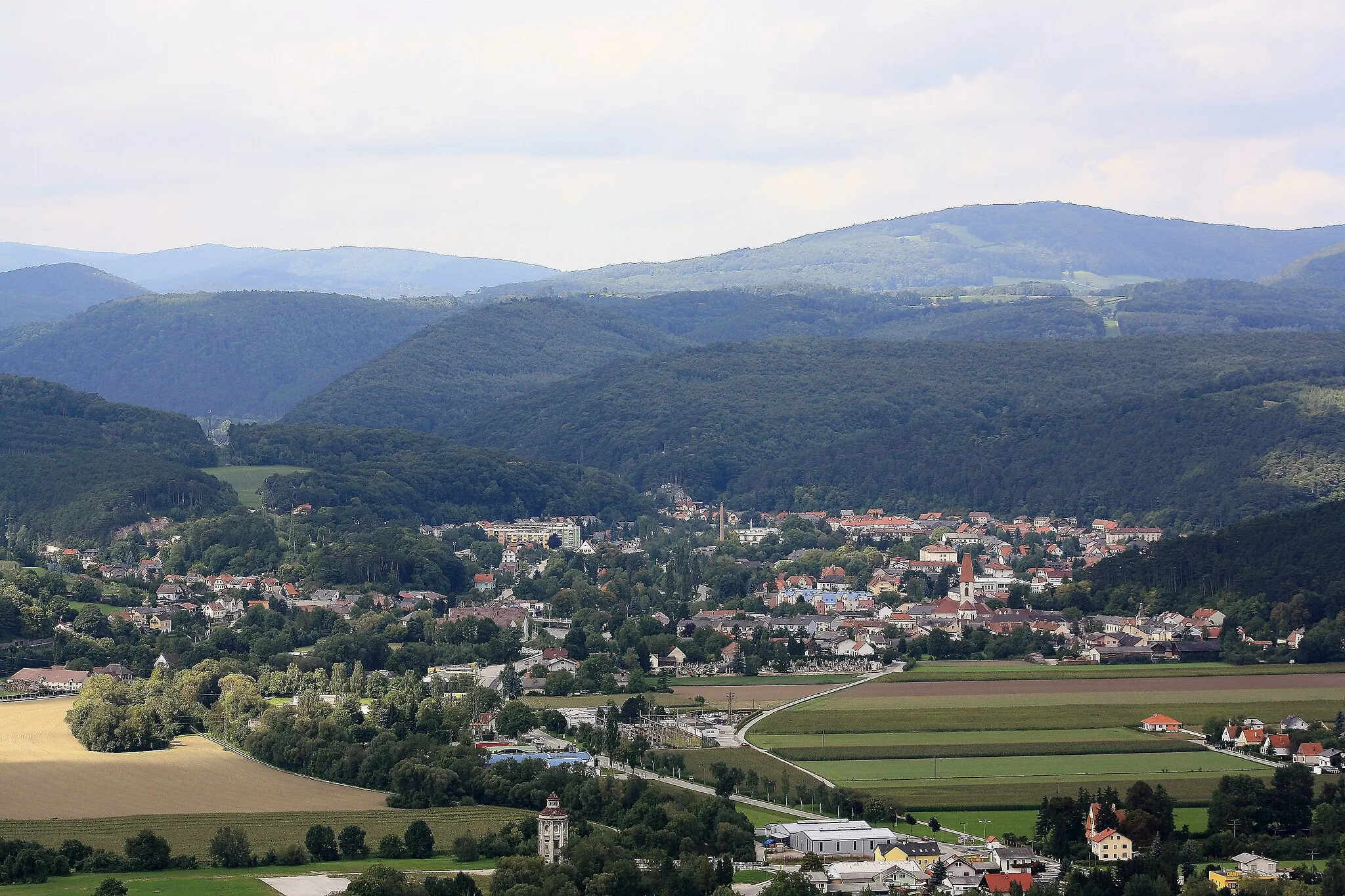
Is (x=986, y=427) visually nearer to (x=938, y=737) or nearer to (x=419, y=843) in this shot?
(x=938, y=737)

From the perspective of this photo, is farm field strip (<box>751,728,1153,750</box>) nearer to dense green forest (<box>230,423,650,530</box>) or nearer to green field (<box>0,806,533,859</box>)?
green field (<box>0,806,533,859</box>)

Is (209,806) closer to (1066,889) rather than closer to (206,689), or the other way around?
(206,689)

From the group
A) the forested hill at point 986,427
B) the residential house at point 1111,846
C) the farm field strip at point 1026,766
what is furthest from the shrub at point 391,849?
the forested hill at point 986,427

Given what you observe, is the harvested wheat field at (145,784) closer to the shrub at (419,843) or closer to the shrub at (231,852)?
the shrub at (231,852)

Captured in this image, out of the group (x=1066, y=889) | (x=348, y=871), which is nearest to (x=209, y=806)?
(x=348, y=871)

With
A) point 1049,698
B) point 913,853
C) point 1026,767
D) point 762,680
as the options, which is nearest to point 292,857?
point 913,853

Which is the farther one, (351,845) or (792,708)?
(792,708)
